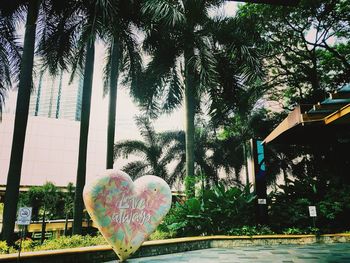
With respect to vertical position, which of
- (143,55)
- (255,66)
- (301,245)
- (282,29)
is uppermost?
(282,29)

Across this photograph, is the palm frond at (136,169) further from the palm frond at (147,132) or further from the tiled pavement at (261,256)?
the tiled pavement at (261,256)

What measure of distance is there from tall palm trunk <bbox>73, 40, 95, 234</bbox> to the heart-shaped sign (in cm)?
363

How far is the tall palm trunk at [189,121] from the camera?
10492mm

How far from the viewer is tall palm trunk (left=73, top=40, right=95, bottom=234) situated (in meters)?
9.11

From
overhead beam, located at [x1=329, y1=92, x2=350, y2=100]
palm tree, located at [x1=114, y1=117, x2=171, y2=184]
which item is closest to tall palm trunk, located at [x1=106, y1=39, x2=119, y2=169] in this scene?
palm tree, located at [x1=114, y1=117, x2=171, y2=184]

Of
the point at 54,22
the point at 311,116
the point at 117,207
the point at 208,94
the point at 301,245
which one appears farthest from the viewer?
the point at 208,94

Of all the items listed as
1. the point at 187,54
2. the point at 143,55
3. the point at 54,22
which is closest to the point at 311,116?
the point at 187,54

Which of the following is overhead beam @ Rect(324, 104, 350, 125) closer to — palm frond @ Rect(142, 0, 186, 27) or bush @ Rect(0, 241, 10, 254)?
palm frond @ Rect(142, 0, 186, 27)

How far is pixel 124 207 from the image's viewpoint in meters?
5.86

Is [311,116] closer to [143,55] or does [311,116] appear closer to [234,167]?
[143,55]

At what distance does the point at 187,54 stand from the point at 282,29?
25.7 ft

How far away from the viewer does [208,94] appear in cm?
1206

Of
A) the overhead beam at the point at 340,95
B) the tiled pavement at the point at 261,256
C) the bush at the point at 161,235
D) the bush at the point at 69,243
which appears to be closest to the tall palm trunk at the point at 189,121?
the bush at the point at 161,235

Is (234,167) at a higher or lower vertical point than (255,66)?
lower
